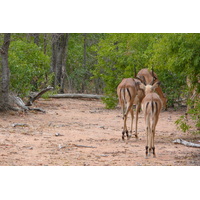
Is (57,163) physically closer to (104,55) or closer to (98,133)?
(98,133)

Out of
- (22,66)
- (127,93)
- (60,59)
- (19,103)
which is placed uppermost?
(60,59)

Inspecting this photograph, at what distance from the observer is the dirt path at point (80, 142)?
880 cm

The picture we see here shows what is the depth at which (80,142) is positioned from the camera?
11102 mm

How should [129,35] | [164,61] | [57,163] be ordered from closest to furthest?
1. [57,163]
2. [164,61]
3. [129,35]

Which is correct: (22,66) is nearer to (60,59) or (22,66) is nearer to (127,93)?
(127,93)

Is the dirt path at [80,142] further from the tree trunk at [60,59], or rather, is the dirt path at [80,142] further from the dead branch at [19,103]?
the tree trunk at [60,59]

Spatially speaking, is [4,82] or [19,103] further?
[19,103]

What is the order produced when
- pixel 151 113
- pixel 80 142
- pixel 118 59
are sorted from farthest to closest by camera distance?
pixel 118 59
pixel 80 142
pixel 151 113

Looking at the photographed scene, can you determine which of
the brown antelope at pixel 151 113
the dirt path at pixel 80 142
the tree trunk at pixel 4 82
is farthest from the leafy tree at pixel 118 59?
the brown antelope at pixel 151 113

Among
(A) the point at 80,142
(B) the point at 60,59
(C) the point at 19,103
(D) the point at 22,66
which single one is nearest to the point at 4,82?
(C) the point at 19,103

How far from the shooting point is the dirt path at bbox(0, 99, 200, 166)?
8797 mm

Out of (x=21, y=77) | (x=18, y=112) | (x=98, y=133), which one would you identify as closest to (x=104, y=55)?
(x=21, y=77)

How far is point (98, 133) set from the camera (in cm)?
1293

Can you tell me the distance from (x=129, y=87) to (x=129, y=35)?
10166 mm
